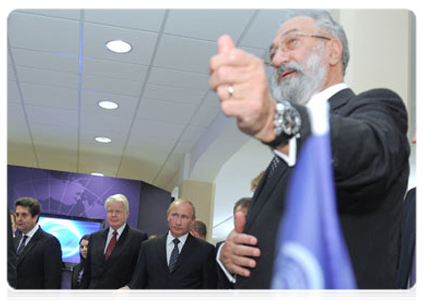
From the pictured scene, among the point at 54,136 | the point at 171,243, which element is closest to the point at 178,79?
the point at 171,243

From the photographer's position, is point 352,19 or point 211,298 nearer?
point 352,19

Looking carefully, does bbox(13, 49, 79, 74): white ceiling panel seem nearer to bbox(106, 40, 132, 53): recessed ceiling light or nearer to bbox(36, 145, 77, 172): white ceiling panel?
bbox(106, 40, 132, 53): recessed ceiling light

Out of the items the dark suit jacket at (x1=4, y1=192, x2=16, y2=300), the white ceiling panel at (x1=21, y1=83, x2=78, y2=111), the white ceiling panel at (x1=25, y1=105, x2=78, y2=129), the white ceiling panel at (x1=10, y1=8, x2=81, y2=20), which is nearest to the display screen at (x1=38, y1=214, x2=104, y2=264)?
the white ceiling panel at (x1=25, y1=105, x2=78, y2=129)

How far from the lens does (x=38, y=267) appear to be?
193 inches

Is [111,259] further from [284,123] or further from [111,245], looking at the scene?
[284,123]

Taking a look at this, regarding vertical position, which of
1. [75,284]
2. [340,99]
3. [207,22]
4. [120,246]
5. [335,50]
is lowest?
[75,284]

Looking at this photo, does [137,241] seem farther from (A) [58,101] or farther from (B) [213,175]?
(B) [213,175]

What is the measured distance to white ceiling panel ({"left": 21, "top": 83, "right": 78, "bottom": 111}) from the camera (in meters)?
6.40

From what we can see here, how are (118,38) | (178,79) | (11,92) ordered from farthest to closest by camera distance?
(11,92)
(178,79)
(118,38)

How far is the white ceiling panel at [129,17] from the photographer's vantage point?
4.35m

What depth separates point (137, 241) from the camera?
5.43m

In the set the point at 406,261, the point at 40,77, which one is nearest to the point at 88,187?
the point at 40,77

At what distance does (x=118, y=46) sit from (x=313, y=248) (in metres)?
4.19

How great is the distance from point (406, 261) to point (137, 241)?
11.7 feet
